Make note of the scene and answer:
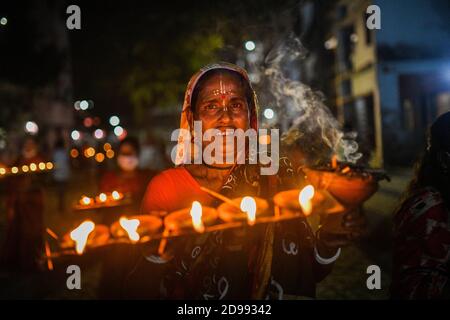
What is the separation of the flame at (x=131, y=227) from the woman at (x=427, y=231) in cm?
175

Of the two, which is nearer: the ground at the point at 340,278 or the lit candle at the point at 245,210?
the lit candle at the point at 245,210

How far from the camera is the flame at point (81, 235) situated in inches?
75.4

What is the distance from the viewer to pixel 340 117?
26.1 m

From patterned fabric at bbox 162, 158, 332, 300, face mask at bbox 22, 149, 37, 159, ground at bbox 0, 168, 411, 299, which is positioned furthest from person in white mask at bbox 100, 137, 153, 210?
patterned fabric at bbox 162, 158, 332, 300

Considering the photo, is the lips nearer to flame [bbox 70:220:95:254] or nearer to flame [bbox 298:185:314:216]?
flame [bbox 298:185:314:216]

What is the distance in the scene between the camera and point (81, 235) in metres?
1.94

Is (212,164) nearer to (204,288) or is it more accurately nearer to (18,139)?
(204,288)

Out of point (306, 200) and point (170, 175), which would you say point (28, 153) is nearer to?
point (170, 175)

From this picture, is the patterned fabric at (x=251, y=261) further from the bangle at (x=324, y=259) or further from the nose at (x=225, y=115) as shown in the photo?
the nose at (x=225, y=115)

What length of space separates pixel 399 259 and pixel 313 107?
3651 mm

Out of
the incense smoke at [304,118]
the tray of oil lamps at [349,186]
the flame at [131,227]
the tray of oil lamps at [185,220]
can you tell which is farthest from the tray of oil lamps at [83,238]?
the incense smoke at [304,118]

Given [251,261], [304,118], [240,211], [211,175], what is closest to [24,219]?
[304,118]

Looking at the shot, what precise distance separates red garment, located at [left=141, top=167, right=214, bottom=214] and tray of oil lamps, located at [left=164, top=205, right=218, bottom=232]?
59 cm

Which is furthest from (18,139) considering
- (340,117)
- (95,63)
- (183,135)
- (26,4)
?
(183,135)
